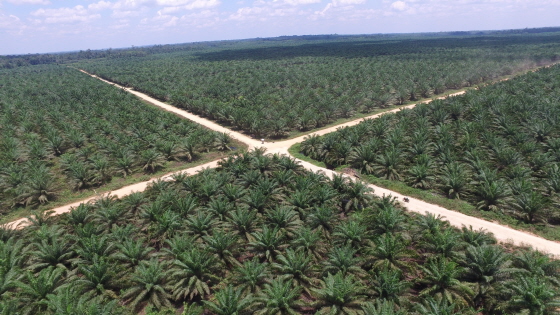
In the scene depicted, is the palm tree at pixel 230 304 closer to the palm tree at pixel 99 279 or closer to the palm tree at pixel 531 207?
the palm tree at pixel 99 279

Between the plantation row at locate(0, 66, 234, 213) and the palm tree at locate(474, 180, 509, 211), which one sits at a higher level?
the plantation row at locate(0, 66, 234, 213)

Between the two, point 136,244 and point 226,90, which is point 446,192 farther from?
point 226,90

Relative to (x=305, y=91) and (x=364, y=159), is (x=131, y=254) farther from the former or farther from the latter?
(x=305, y=91)

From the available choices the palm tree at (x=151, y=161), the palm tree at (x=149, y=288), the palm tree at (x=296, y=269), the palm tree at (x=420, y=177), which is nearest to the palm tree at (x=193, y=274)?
the palm tree at (x=149, y=288)

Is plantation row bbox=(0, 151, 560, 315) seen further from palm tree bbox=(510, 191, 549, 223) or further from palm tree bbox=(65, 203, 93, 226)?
palm tree bbox=(510, 191, 549, 223)

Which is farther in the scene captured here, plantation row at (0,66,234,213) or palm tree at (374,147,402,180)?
palm tree at (374,147,402,180)

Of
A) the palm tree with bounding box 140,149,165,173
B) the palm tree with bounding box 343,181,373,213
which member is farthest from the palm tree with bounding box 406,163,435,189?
the palm tree with bounding box 140,149,165,173

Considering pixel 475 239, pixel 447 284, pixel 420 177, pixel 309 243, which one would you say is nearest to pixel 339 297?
pixel 309 243
